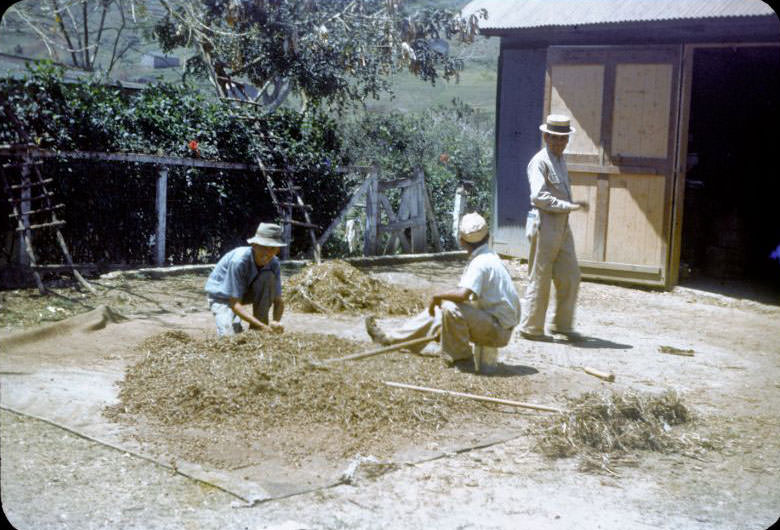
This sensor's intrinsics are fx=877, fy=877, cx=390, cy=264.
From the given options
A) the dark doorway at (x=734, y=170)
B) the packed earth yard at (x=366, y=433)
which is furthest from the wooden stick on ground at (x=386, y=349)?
the dark doorway at (x=734, y=170)

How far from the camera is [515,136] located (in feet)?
43.2

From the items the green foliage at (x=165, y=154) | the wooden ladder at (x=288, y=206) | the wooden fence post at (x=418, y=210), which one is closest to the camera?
the green foliage at (x=165, y=154)

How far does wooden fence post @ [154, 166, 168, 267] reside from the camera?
11258 millimetres

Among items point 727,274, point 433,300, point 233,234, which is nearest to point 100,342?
point 433,300

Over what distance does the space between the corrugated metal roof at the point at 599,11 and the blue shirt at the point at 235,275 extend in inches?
242

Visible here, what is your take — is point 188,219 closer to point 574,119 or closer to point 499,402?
point 574,119

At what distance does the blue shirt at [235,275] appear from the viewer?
704 cm

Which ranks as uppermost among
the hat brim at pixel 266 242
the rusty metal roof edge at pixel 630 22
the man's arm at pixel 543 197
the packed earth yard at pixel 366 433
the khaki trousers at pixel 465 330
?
the rusty metal roof edge at pixel 630 22

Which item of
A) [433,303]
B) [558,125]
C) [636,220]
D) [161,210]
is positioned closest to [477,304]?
[433,303]

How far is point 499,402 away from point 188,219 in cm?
694

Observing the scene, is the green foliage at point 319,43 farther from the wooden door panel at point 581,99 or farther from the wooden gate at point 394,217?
the wooden door panel at point 581,99

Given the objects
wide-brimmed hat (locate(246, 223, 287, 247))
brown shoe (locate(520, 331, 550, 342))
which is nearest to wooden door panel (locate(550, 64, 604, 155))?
brown shoe (locate(520, 331, 550, 342))

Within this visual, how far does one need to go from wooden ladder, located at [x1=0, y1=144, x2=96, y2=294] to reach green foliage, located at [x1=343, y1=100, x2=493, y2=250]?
22.7 feet

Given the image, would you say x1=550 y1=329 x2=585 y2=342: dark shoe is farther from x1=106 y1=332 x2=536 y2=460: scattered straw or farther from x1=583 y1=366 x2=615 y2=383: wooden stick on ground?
x1=106 y1=332 x2=536 y2=460: scattered straw
